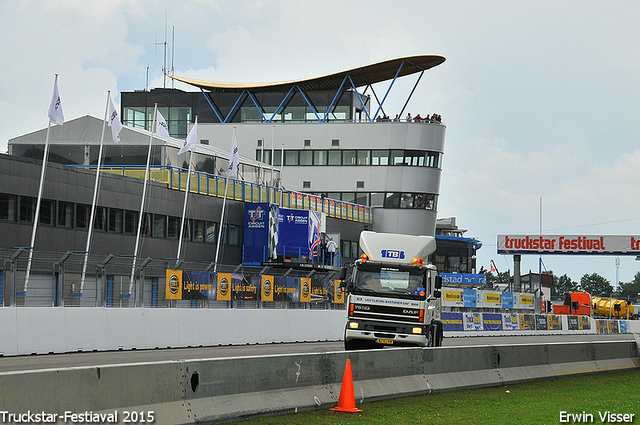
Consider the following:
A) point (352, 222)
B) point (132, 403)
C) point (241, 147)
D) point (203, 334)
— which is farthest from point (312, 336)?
point (241, 147)

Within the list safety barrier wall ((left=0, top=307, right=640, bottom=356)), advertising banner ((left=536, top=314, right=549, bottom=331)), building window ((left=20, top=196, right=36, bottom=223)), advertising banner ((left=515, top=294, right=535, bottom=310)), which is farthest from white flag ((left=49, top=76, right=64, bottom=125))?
advertising banner ((left=515, top=294, right=535, bottom=310))

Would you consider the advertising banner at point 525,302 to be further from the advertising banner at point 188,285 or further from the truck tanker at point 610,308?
the advertising banner at point 188,285

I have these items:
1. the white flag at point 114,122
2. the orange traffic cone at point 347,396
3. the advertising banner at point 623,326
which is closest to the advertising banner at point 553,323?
the advertising banner at point 623,326

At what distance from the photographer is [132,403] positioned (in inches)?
362

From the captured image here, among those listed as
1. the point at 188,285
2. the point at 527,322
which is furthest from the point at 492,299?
the point at 188,285

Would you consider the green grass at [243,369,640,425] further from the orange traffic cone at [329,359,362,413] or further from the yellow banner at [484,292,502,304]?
the yellow banner at [484,292,502,304]

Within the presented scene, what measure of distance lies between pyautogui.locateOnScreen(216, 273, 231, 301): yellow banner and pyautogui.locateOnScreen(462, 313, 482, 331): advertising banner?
16033mm

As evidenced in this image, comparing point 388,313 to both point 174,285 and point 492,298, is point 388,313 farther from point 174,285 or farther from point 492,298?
point 492,298

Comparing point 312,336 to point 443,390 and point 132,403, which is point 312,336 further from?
point 132,403

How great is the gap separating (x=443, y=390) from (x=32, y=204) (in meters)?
27.0

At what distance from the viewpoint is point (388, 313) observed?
22.7 metres

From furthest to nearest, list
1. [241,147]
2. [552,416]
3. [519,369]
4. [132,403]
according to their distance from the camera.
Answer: [241,147]
[519,369]
[552,416]
[132,403]

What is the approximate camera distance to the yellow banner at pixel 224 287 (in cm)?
3108

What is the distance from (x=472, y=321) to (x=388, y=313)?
74.0ft
